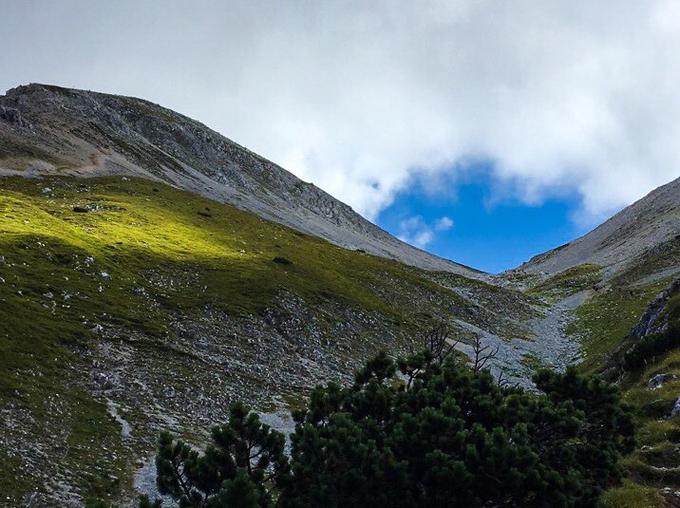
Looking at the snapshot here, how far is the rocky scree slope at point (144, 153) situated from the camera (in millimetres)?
102625

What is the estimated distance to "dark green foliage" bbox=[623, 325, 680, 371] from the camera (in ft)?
93.2

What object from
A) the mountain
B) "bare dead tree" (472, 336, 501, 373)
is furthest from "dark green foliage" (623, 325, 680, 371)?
the mountain

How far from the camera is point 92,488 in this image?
825 inches

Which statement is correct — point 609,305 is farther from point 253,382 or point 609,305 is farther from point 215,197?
point 215,197

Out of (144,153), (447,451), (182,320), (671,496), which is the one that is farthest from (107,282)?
(144,153)

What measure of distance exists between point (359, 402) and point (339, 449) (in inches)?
141

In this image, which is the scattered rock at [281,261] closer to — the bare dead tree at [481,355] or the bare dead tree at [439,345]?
the bare dead tree at [439,345]

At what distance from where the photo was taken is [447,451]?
14367mm

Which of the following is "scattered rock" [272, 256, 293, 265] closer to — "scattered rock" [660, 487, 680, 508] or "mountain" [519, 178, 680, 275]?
"scattered rock" [660, 487, 680, 508]

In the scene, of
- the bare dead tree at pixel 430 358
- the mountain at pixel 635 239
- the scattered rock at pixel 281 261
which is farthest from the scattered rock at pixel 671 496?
the mountain at pixel 635 239

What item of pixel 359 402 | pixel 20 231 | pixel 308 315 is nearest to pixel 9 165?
pixel 20 231

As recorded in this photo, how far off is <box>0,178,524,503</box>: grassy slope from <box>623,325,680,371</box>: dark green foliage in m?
25.0

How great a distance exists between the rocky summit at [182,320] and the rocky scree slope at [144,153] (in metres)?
0.83

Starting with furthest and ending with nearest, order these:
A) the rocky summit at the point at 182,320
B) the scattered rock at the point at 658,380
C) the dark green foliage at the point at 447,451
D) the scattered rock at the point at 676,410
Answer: the scattered rock at the point at 658,380, the rocky summit at the point at 182,320, the scattered rock at the point at 676,410, the dark green foliage at the point at 447,451
